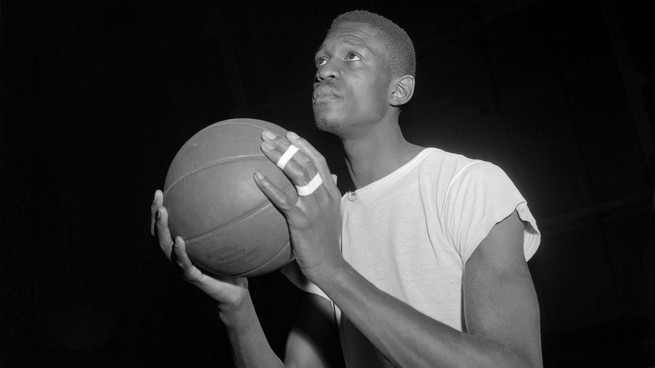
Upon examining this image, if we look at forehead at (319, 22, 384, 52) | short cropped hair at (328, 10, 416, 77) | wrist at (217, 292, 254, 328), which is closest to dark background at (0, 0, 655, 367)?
short cropped hair at (328, 10, 416, 77)

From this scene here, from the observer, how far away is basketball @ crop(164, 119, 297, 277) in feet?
4.60

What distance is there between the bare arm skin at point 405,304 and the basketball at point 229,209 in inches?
2.8

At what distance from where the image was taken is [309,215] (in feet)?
4.38

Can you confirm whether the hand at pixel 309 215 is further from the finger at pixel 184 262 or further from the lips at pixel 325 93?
the lips at pixel 325 93

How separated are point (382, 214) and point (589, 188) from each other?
221 centimetres

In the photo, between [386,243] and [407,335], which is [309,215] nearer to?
[407,335]

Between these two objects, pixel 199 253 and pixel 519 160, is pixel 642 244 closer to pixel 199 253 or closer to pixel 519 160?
pixel 519 160

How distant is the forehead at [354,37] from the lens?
208cm

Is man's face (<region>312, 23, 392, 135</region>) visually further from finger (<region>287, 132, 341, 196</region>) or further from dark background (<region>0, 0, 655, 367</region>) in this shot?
dark background (<region>0, 0, 655, 367</region>)

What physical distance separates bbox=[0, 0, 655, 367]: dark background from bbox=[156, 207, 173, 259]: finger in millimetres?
2521

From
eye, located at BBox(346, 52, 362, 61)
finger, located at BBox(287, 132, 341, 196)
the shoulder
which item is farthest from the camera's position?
eye, located at BBox(346, 52, 362, 61)

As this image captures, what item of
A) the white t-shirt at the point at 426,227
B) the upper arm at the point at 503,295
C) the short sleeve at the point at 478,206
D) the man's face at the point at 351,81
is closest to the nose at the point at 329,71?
the man's face at the point at 351,81

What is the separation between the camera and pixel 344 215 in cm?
199

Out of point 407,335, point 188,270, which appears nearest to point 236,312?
point 188,270
